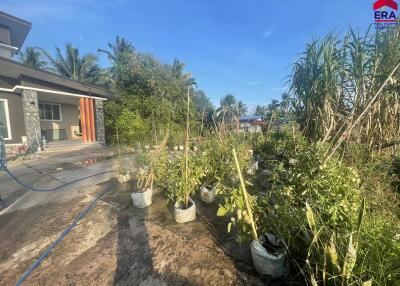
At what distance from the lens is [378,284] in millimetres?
1074

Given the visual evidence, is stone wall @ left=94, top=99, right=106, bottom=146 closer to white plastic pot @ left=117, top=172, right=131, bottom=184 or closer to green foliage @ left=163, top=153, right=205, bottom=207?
white plastic pot @ left=117, top=172, right=131, bottom=184

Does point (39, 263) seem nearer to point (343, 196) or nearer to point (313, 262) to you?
point (313, 262)

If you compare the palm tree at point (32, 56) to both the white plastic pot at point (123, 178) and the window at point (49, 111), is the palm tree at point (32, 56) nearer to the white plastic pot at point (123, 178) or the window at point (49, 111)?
the window at point (49, 111)

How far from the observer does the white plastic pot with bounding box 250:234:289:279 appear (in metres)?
1.59

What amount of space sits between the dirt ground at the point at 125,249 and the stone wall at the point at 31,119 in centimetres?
661

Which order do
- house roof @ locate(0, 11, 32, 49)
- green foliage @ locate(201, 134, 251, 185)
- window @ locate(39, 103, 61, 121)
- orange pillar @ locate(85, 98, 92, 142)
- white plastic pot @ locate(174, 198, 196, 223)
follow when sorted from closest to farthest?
white plastic pot @ locate(174, 198, 196, 223), green foliage @ locate(201, 134, 251, 185), orange pillar @ locate(85, 98, 92, 142), window @ locate(39, 103, 61, 121), house roof @ locate(0, 11, 32, 49)

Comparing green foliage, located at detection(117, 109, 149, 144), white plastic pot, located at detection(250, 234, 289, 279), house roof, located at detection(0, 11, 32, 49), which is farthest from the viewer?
green foliage, located at detection(117, 109, 149, 144)

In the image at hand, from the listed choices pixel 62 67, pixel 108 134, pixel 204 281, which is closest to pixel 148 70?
pixel 108 134

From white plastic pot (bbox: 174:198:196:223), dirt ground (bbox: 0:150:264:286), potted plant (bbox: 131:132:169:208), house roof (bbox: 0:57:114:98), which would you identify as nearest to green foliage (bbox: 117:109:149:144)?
house roof (bbox: 0:57:114:98)

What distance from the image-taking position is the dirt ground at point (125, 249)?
1803 millimetres

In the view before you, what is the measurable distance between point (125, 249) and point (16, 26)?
1684cm

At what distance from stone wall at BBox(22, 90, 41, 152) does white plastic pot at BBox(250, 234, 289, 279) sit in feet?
33.1

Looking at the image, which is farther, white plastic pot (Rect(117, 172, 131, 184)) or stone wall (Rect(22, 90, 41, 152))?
stone wall (Rect(22, 90, 41, 152))

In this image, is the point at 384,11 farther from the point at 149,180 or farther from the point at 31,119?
the point at 31,119
